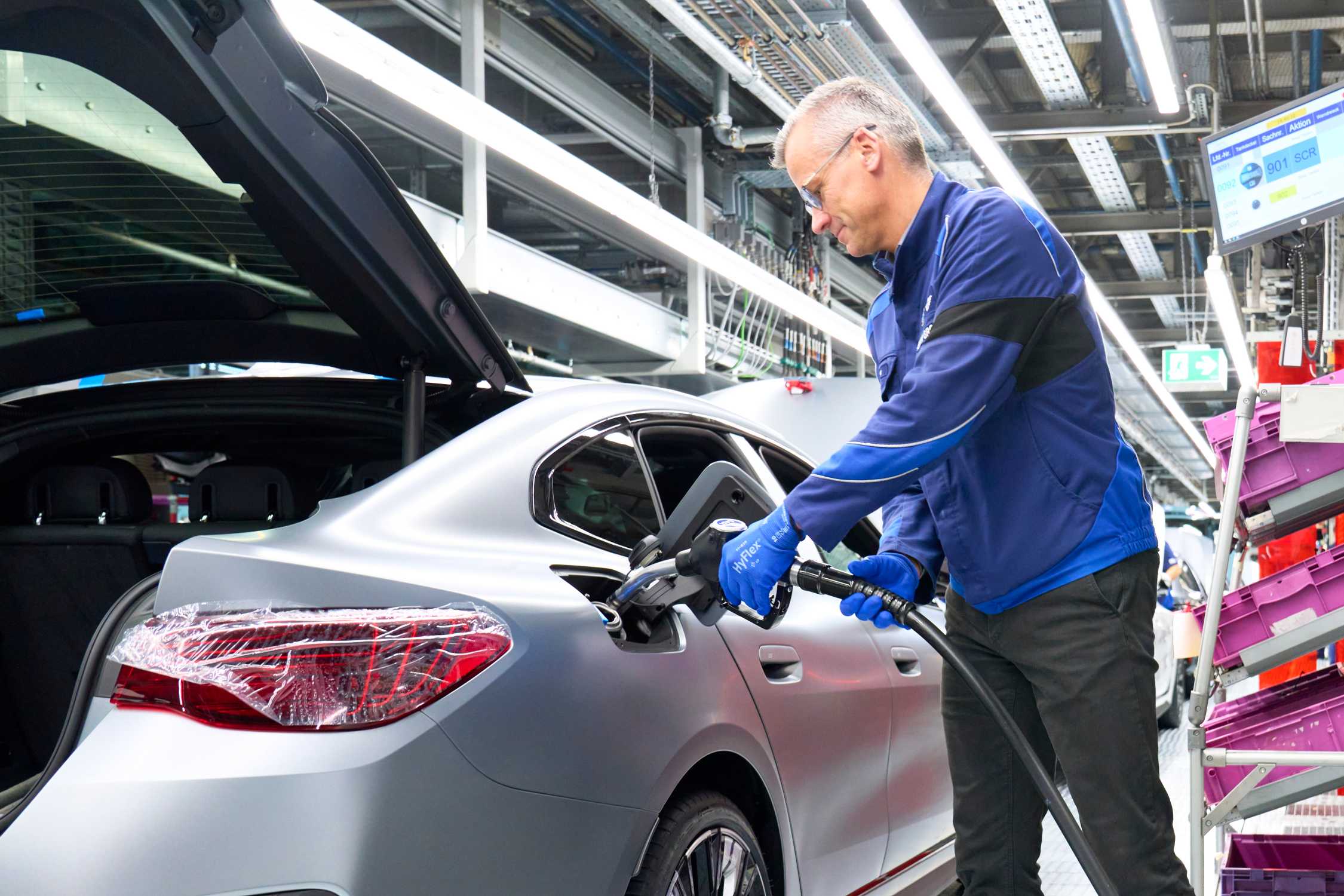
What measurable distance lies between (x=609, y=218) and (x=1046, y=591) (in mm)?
8171

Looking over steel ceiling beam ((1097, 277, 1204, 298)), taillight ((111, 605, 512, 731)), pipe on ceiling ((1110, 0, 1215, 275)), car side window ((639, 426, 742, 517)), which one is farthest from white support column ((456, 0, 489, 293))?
steel ceiling beam ((1097, 277, 1204, 298))

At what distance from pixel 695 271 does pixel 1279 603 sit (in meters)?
7.14

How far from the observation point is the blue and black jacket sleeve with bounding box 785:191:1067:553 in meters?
1.65

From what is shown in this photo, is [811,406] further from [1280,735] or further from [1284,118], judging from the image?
[1280,735]

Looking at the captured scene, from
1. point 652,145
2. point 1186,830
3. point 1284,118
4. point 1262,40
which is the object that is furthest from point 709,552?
point 1262,40

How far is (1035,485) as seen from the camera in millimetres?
1757

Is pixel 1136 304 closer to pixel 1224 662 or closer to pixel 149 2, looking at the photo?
pixel 1224 662

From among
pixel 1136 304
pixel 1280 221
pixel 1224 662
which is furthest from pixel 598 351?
pixel 1136 304

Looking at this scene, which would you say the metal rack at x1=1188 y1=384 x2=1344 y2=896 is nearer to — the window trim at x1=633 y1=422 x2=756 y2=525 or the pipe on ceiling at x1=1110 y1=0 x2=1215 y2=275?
the window trim at x1=633 y1=422 x2=756 y2=525

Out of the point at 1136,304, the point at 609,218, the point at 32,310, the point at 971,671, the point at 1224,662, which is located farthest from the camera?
the point at 1136,304

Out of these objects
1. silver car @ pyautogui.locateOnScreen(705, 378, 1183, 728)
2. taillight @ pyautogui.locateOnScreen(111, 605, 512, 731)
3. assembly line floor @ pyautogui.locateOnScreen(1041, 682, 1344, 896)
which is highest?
silver car @ pyautogui.locateOnScreen(705, 378, 1183, 728)

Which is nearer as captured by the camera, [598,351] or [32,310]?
[32,310]

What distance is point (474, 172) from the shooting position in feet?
22.4

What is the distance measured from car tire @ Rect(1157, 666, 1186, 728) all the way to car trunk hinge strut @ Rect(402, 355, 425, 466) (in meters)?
6.21
